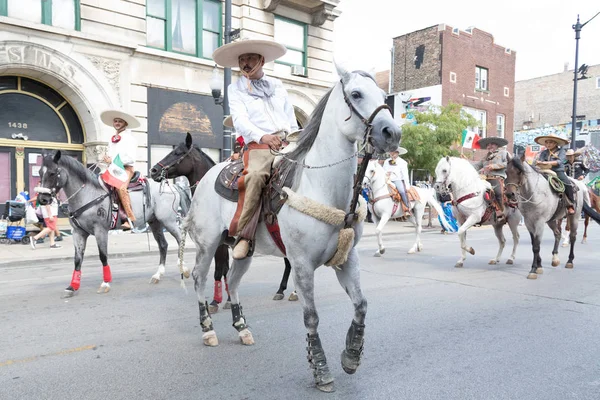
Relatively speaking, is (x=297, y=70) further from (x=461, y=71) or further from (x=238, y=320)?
(x=461, y=71)

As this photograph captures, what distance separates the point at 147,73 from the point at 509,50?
94.4 ft

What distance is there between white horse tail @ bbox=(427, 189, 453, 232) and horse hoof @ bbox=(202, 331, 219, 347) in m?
10.5

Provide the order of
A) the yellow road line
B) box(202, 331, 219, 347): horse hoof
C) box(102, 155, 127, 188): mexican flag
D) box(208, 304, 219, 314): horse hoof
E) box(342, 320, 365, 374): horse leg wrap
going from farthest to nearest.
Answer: box(102, 155, 127, 188): mexican flag → box(208, 304, 219, 314): horse hoof → box(202, 331, 219, 347): horse hoof → the yellow road line → box(342, 320, 365, 374): horse leg wrap

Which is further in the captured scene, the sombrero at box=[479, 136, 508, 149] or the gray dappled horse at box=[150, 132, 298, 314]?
the sombrero at box=[479, 136, 508, 149]

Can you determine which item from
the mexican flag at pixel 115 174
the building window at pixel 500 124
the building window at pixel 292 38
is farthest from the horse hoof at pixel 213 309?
the building window at pixel 500 124

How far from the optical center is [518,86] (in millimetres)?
49125

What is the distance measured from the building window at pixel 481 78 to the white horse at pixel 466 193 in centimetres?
2479

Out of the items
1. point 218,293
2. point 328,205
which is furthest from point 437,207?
point 328,205

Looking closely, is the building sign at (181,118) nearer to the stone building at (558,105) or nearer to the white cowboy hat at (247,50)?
the white cowboy hat at (247,50)

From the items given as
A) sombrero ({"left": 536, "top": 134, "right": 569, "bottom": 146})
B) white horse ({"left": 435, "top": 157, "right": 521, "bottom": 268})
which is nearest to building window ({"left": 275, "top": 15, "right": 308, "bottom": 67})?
white horse ({"left": 435, "top": 157, "right": 521, "bottom": 268})

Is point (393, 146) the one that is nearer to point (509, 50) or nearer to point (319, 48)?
point (319, 48)

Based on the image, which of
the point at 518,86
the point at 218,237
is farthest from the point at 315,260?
the point at 518,86

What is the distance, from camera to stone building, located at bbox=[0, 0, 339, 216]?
13805mm

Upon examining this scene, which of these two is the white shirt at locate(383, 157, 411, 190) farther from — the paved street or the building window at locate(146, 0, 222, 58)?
the building window at locate(146, 0, 222, 58)
